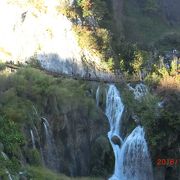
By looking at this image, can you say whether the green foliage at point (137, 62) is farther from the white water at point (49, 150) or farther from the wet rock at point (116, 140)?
the white water at point (49, 150)

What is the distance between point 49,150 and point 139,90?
9.89 meters

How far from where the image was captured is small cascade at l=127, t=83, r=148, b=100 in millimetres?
35103

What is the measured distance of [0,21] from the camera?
41.6 meters

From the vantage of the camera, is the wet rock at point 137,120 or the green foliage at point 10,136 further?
the wet rock at point 137,120

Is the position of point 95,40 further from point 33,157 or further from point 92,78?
point 33,157

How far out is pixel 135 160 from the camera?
3120 cm

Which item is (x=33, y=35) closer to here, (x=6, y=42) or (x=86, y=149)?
(x=6, y=42)

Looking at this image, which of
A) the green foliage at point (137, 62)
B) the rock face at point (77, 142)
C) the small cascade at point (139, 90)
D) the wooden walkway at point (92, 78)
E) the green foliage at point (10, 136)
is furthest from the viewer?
the green foliage at point (137, 62)

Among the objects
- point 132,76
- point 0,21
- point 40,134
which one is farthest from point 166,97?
point 0,21

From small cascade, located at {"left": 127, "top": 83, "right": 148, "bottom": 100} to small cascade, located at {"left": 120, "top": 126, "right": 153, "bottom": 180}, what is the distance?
399 centimetres

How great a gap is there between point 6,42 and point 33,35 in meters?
2.27

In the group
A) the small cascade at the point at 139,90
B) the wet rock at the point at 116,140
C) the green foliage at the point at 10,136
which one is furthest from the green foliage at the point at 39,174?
the small cascade at the point at 139,90

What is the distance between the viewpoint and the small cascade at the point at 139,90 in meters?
35.1

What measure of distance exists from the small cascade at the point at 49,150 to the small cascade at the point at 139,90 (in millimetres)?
7838
